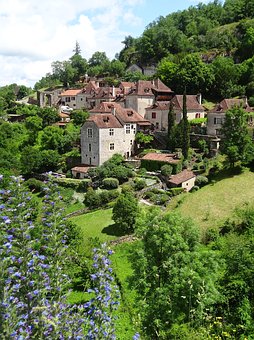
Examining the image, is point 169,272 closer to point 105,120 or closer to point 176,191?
point 176,191

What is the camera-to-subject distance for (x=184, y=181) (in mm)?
46562

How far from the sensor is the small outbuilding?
46.8m

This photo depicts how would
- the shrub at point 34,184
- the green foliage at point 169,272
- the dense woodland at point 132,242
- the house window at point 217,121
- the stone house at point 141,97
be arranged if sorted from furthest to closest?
the stone house at point 141,97 → the house window at point 217,121 → the shrub at point 34,184 → the green foliage at point 169,272 → the dense woodland at point 132,242

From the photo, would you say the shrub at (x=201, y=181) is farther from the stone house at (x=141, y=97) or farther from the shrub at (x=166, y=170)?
the stone house at (x=141, y=97)

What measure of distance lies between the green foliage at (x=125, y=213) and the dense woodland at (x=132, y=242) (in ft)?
0.36

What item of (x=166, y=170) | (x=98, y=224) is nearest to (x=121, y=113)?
(x=166, y=170)

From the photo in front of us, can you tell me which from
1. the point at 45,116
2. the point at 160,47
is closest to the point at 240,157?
the point at 45,116

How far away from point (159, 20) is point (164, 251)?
138 meters

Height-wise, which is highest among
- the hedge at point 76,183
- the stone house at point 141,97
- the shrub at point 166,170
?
the stone house at point 141,97

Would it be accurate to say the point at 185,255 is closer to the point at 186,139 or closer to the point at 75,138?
the point at 186,139

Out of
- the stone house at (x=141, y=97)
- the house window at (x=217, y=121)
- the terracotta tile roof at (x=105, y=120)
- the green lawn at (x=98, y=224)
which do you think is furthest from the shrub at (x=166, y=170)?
the stone house at (x=141, y=97)

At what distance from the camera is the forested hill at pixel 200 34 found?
104 metres

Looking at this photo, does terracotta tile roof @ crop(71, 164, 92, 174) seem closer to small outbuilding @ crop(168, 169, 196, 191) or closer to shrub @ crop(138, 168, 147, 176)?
shrub @ crop(138, 168, 147, 176)

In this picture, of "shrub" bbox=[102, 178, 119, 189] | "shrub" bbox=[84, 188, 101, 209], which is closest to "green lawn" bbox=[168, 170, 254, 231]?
"shrub" bbox=[102, 178, 119, 189]
